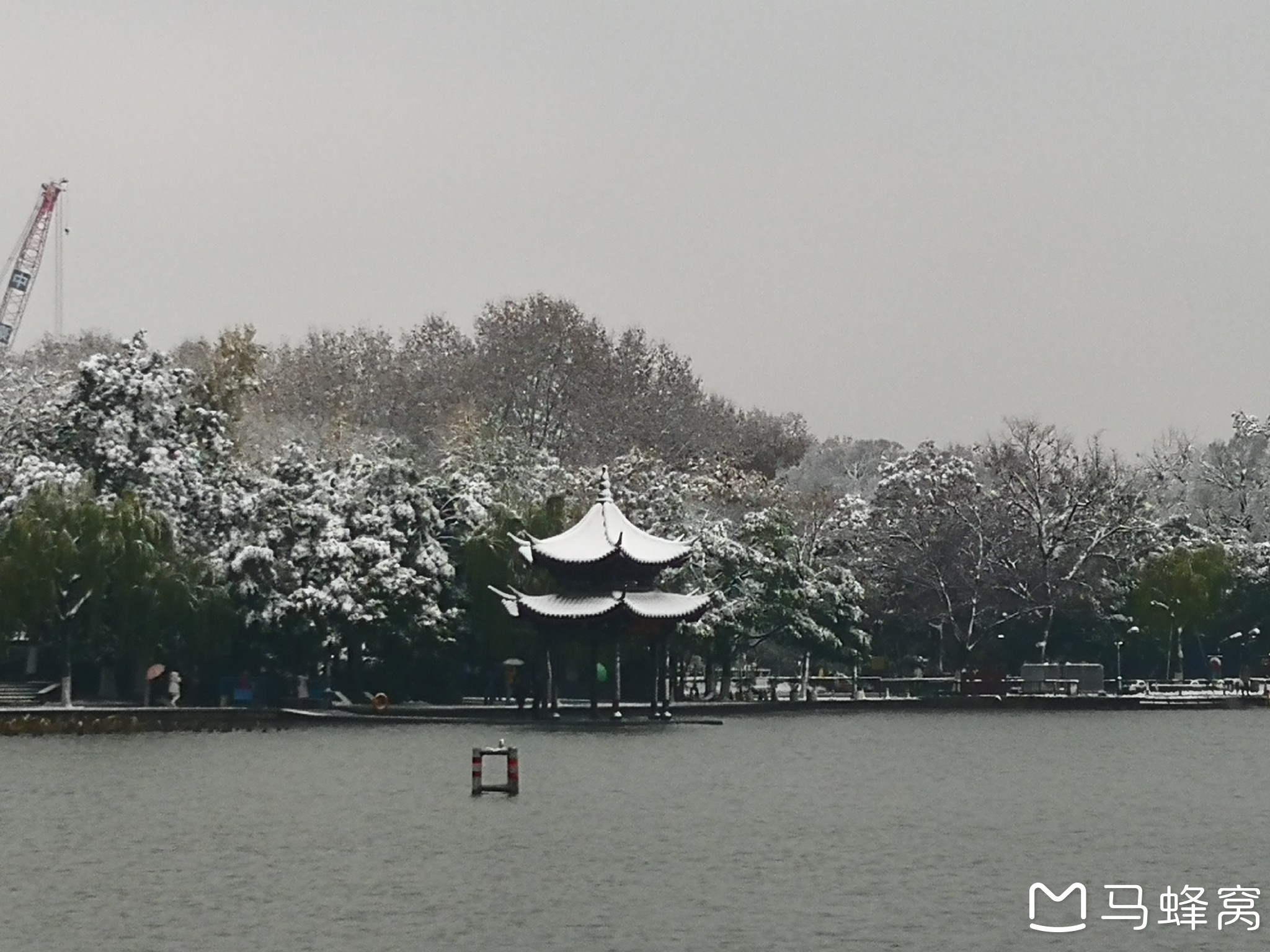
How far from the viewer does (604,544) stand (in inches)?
3083

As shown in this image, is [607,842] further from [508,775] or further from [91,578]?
[91,578]

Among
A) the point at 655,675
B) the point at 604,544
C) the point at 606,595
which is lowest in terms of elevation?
the point at 655,675

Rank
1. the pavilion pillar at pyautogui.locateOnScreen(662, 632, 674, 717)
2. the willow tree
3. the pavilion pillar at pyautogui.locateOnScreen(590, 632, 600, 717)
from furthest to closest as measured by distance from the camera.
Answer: the pavilion pillar at pyautogui.locateOnScreen(662, 632, 674, 717) → the pavilion pillar at pyautogui.locateOnScreen(590, 632, 600, 717) → the willow tree

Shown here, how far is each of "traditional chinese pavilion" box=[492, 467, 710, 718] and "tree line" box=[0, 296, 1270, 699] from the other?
15.3ft

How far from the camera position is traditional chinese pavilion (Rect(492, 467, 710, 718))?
3049 inches

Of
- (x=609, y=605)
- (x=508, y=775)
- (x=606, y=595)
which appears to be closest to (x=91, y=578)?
(x=609, y=605)

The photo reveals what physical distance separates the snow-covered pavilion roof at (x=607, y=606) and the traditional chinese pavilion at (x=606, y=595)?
0.02 m

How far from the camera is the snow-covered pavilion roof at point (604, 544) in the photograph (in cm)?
7769

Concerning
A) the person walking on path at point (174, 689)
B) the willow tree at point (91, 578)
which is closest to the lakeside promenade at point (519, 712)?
the person walking on path at point (174, 689)

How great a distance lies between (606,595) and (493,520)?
28.5ft

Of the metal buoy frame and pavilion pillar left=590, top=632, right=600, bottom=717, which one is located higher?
pavilion pillar left=590, top=632, right=600, bottom=717

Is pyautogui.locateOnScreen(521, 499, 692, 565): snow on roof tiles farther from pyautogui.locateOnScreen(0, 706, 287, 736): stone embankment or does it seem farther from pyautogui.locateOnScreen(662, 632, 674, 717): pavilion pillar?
pyautogui.locateOnScreen(0, 706, 287, 736): stone embankment

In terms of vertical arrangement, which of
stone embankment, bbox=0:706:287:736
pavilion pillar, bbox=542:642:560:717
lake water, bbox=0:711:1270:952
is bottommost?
lake water, bbox=0:711:1270:952

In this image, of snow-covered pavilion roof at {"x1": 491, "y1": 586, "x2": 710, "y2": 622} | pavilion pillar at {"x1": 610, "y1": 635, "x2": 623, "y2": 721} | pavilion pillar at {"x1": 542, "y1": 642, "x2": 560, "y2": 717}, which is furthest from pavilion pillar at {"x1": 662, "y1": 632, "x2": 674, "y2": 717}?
pavilion pillar at {"x1": 542, "y1": 642, "x2": 560, "y2": 717}
